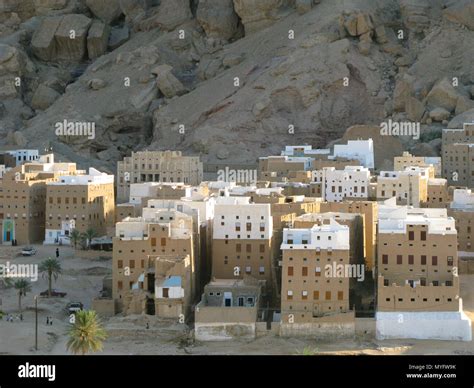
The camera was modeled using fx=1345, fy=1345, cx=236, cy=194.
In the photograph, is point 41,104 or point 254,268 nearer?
point 254,268

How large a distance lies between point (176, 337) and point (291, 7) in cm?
6270

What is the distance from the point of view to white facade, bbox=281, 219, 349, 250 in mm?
53375

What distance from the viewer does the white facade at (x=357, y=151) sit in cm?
8750

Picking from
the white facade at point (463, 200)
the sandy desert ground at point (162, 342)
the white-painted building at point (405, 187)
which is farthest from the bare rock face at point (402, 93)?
the sandy desert ground at point (162, 342)

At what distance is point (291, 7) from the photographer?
111 m

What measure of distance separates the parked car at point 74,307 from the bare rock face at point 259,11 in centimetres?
5553

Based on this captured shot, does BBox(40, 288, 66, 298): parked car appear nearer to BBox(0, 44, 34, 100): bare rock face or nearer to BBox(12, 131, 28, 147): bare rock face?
BBox(12, 131, 28, 147): bare rock face

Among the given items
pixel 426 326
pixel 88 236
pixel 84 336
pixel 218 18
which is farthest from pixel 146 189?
pixel 218 18

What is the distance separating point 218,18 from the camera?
113500 mm

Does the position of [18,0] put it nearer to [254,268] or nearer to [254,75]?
[254,75]

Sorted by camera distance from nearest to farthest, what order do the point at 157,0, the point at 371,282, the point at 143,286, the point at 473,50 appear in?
the point at 143,286 < the point at 371,282 < the point at 473,50 < the point at 157,0

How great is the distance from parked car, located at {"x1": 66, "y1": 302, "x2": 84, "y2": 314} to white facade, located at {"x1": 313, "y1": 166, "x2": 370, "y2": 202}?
20586mm
